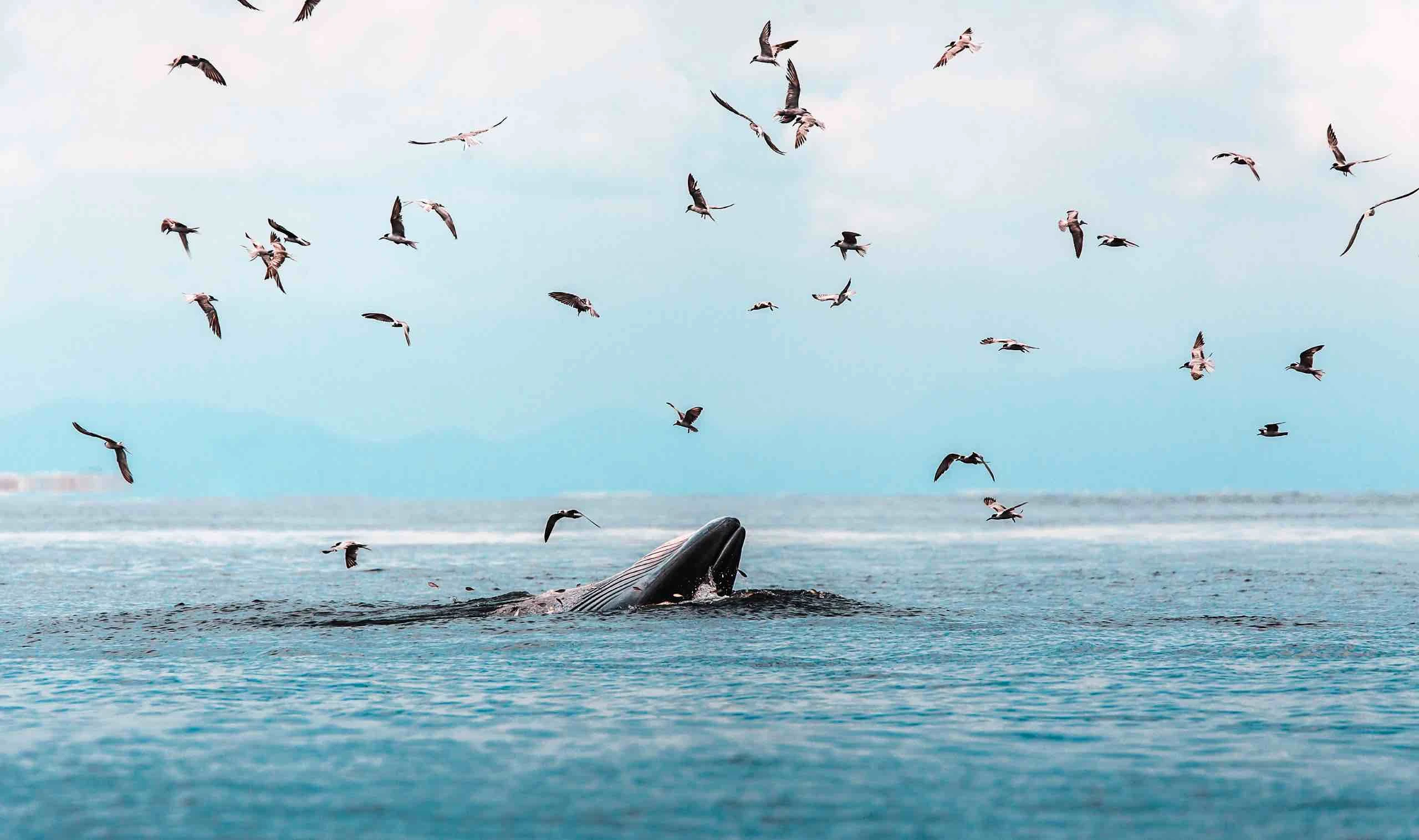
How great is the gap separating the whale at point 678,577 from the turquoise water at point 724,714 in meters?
0.43

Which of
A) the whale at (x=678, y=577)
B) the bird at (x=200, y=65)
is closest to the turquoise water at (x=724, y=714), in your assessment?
the whale at (x=678, y=577)

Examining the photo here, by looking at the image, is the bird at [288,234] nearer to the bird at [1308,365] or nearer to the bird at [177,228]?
the bird at [177,228]

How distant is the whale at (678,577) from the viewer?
21344mm

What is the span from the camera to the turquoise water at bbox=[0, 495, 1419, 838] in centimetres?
918

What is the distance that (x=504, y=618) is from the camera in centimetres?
2130

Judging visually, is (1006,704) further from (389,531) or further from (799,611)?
(389,531)

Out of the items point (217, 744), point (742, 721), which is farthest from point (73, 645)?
point (742, 721)

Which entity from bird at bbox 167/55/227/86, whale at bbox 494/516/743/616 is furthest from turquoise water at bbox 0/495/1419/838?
bird at bbox 167/55/227/86

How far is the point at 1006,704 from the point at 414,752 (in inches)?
227

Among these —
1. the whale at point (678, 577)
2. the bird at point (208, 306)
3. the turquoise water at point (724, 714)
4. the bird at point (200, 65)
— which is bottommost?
the turquoise water at point (724, 714)

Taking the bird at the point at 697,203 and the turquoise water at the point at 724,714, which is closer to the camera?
the turquoise water at the point at 724,714

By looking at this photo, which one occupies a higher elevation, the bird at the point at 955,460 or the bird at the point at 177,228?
the bird at the point at 177,228

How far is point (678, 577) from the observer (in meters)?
21.4

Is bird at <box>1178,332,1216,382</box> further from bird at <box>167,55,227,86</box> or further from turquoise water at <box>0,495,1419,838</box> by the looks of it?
bird at <box>167,55,227,86</box>
